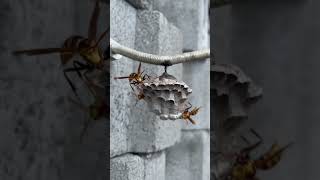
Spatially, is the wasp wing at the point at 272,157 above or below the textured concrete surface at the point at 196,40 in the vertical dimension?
below

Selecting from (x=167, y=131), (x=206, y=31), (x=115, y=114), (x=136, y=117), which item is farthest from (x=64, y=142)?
(x=206, y=31)

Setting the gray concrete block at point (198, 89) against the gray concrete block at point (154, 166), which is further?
the gray concrete block at point (198, 89)

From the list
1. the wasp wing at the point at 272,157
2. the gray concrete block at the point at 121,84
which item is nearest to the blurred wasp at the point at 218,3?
the gray concrete block at the point at 121,84

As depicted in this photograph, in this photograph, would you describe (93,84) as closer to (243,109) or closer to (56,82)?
(56,82)

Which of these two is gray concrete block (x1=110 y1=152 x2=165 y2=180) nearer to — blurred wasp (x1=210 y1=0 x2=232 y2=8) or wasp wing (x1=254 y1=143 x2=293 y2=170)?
wasp wing (x1=254 y1=143 x2=293 y2=170)

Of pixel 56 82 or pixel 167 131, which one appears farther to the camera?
pixel 167 131

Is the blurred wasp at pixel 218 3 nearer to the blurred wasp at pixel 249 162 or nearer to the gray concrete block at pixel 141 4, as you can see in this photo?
the gray concrete block at pixel 141 4
